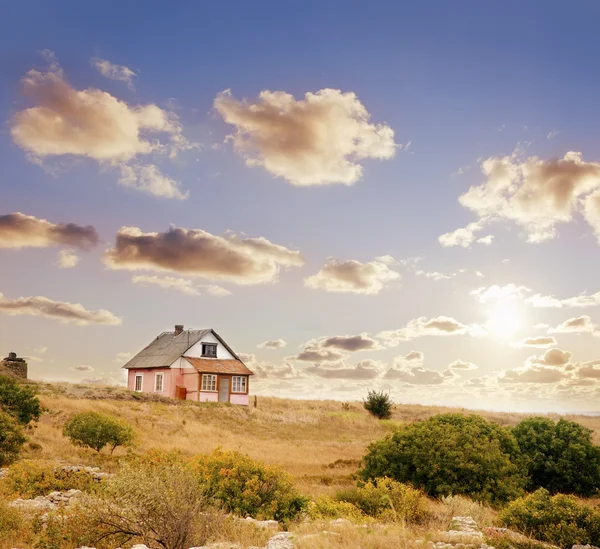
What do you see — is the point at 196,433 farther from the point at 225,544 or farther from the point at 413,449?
the point at 225,544

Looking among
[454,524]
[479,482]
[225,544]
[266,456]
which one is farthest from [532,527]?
[266,456]

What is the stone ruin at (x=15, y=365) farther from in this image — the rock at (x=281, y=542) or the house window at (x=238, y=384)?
the rock at (x=281, y=542)

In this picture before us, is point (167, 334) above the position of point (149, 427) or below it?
above

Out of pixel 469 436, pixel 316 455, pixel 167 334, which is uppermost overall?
pixel 167 334

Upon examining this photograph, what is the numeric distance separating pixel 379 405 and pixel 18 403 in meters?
30.0

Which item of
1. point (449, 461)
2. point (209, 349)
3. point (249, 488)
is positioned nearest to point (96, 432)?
point (249, 488)

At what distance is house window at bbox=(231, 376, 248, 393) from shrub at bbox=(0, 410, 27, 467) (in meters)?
31.3

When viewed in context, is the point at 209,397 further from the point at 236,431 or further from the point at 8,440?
the point at 8,440

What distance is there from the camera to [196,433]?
31.5 metres

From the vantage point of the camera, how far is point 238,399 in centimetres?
4947

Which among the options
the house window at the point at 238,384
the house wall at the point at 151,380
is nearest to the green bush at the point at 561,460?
the house window at the point at 238,384

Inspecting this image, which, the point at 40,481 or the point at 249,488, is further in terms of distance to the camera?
the point at 40,481

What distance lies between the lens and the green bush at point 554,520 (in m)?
10.5

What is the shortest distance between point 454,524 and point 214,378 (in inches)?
1552
